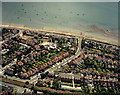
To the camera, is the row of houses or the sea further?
the sea

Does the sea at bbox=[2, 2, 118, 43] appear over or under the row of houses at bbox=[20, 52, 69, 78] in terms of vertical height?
over

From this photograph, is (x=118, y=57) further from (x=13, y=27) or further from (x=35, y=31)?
(x=13, y=27)

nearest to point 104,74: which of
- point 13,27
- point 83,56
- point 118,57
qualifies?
point 83,56

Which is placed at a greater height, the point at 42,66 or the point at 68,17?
the point at 68,17

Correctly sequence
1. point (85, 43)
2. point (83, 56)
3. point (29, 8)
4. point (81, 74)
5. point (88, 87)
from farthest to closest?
point (29, 8) → point (85, 43) → point (83, 56) → point (81, 74) → point (88, 87)

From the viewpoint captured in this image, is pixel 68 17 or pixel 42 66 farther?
pixel 68 17

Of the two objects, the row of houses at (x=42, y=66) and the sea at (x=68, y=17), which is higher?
the sea at (x=68, y=17)

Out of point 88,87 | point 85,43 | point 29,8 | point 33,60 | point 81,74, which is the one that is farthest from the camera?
point 29,8

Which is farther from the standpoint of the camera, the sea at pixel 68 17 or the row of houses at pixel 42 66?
the sea at pixel 68 17
